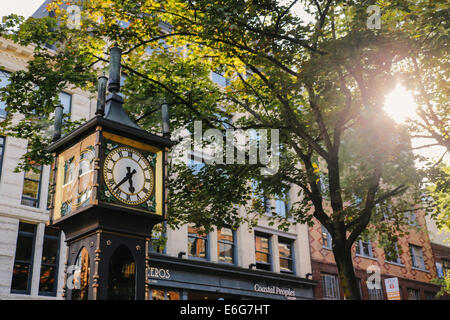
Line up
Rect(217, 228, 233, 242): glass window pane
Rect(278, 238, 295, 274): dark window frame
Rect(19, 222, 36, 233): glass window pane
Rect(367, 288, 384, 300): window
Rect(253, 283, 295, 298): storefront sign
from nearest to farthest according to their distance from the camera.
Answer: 1. Rect(19, 222, 36, 233): glass window pane
2. Rect(217, 228, 233, 242): glass window pane
3. Rect(253, 283, 295, 298): storefront sign
4. Rect(278, 238, 295, 274): dark window frame
5. Rect(367, 288, 384, 300): window

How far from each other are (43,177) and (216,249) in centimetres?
957

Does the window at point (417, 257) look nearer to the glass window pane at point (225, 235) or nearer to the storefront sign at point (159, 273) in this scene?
the glass window pane at point (225, 235)

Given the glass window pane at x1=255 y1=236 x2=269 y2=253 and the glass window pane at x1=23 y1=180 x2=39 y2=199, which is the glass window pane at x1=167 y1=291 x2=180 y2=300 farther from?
the glass window pane at x1=23 y1=180 x2=39 y2=199

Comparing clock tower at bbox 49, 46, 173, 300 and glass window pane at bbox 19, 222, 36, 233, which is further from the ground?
glass window pane at bbox 19, 222, 36, 233

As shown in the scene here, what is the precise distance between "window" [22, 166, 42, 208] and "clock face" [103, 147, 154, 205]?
15.2 m

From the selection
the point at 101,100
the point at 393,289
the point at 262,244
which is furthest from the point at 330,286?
the point at 101,100

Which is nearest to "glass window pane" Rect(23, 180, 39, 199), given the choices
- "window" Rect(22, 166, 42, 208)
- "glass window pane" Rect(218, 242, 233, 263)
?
"window" Rect(22, 166, 42, 208)

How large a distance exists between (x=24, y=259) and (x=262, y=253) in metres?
13.9

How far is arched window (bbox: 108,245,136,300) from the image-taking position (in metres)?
4.52

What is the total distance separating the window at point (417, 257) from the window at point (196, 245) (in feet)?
72.1

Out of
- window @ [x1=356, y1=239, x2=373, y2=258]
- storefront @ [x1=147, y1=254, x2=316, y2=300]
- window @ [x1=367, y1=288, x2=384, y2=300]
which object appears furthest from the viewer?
window @ [x1=356, y1=239, x2=373, y2=258]

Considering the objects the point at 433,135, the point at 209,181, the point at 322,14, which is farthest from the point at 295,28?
the point at 433,135

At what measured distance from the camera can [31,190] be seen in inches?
750

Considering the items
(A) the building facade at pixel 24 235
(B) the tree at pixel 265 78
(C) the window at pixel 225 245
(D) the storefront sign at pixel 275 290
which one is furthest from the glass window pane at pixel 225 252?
(B) the tree at pixel 265 78
